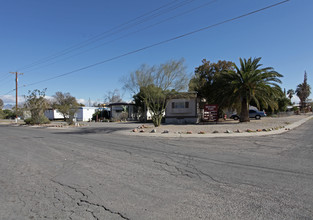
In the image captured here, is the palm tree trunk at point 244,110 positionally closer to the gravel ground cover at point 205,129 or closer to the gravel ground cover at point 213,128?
the gravel ground cover at point 205,129

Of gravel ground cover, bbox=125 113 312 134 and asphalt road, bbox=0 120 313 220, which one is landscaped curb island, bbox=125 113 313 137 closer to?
gravel ground cover, bbox=125 113 312 134

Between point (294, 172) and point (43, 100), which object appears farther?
point (43, 100)

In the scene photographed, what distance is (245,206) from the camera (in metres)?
3.87

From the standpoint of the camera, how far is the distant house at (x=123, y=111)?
128 feet

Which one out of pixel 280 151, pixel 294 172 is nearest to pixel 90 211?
pixel 294 172

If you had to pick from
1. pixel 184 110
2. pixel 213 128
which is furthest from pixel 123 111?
pixel 213 128

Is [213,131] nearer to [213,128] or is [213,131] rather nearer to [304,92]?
[213,128]

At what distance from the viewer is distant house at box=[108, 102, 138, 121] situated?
3906 centimetres

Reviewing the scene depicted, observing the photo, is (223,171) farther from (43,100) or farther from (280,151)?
(43,100)

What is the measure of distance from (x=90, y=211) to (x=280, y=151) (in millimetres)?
8505

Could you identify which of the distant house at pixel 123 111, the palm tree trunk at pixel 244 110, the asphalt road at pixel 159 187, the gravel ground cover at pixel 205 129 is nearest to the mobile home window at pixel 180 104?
the gravel ground cover at pixel 205 129

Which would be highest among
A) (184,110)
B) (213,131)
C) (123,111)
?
(123,111)

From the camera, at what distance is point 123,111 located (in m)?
40.7

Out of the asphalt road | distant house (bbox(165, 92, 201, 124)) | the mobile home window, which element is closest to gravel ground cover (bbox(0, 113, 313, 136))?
distant house (bbox(165, 92, 201, 124))
